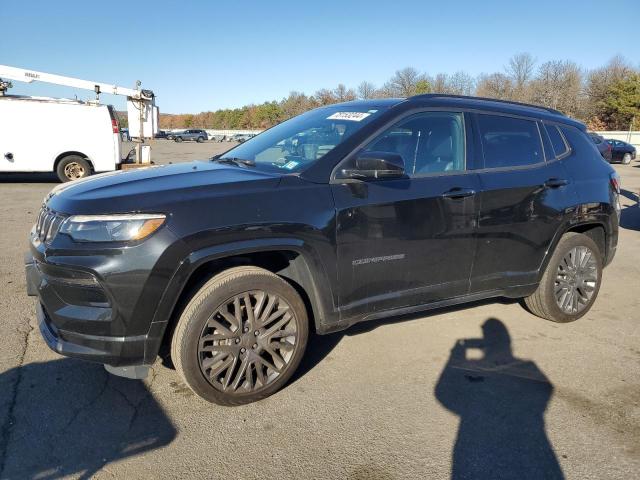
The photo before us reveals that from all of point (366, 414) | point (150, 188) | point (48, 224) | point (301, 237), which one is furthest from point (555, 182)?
point (48, 224)

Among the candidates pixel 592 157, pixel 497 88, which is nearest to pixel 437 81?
pixel 497 88

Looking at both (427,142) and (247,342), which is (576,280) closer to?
(427,142)

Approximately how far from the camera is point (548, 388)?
3.34 m

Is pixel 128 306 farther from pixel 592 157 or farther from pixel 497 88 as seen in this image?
pixel 497 88

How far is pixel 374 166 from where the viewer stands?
3051mm

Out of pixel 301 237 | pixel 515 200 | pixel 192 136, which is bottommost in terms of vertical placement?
pixel 301 237

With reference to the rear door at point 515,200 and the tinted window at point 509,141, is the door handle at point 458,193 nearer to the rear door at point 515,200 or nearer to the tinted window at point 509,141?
the rear door at point 515,200

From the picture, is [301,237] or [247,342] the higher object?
[301,237]

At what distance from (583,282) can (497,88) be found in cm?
6147

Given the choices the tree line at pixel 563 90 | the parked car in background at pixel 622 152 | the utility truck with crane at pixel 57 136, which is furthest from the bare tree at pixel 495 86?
the utility truck with crane at pixel 57 136

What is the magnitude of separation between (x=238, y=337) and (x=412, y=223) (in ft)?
4.56

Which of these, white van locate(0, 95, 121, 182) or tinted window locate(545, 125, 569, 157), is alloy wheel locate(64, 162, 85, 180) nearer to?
white van locate(0, 95, 121, 182)

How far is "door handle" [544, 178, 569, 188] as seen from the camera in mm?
4090

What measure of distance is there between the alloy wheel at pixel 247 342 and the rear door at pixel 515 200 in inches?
63.6
